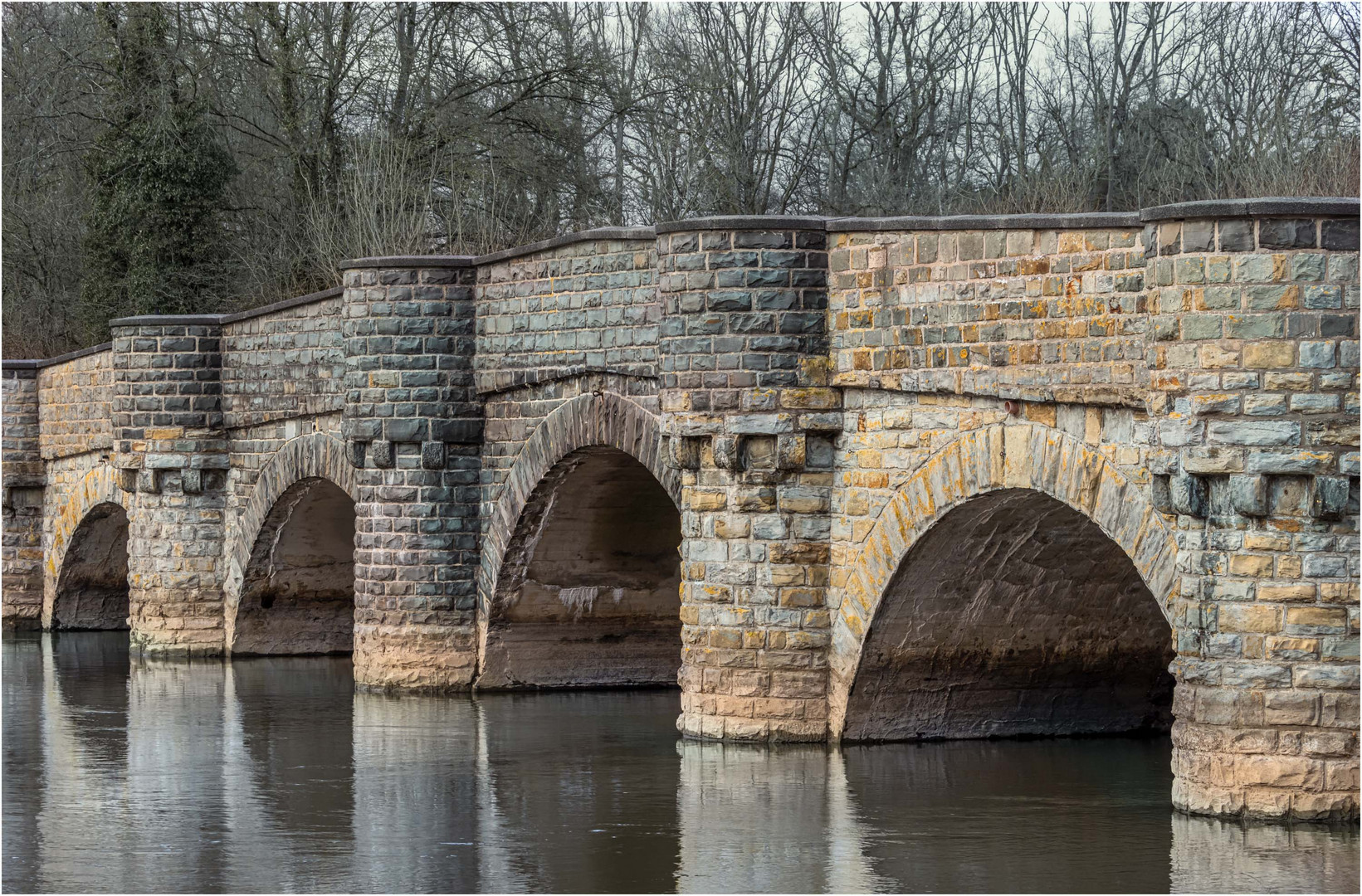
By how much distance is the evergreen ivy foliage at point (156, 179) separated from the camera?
2792cm

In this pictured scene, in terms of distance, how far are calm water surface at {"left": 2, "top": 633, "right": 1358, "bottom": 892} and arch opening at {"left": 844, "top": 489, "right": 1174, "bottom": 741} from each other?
0.79 feet

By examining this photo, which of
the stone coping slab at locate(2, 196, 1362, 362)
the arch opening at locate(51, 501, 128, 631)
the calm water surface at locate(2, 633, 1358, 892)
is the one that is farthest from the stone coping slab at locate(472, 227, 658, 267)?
the arch opening at locate(51, 501, 128, 631)

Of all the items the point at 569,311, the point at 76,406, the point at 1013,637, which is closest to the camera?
the point at 1013,637

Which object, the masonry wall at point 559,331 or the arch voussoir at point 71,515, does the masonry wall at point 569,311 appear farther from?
the arch voussoir at point 71,515

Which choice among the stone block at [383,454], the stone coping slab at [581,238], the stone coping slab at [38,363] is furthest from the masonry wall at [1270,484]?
the stone coping slab at [38,363]

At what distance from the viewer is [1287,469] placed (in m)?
9.51

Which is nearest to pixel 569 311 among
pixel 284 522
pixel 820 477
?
pixel 820 477

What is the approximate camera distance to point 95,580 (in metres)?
25.0

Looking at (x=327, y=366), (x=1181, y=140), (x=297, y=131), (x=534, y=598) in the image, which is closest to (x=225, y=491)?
(x=327, y=366)

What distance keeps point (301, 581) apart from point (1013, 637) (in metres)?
9.23

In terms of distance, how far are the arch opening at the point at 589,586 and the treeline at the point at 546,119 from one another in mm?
8316

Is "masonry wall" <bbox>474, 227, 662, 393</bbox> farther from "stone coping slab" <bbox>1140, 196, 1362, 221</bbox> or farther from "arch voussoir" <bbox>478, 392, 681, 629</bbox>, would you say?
"stone coping slab" <bbox>1140, 196, 1362, 221</bbox>

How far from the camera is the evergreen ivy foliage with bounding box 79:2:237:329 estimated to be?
27.9 metres

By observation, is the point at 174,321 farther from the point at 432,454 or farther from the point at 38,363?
the point at 38,363
